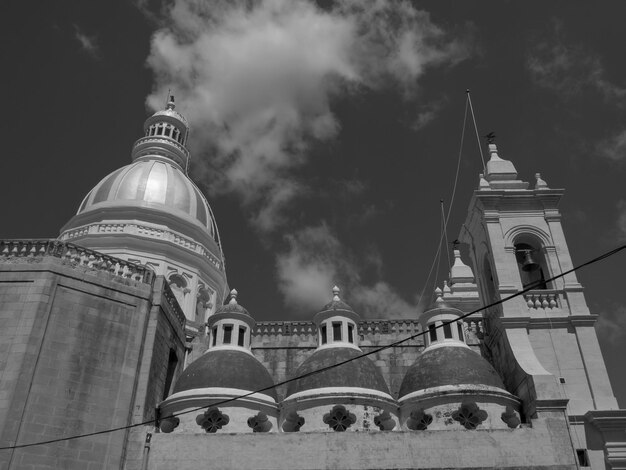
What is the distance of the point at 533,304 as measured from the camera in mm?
24500

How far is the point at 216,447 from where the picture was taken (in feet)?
63.6

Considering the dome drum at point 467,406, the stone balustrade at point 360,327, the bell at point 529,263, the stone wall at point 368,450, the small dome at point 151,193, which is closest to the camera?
the stone wall at point 368,450

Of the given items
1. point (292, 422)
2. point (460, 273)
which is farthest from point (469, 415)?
point (460, 273)

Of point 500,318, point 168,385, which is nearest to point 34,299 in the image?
point 168,385

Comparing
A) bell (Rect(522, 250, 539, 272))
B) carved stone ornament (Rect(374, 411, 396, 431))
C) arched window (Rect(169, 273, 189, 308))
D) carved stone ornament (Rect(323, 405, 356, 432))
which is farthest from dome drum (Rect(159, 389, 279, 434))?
arched window (Rect(169, 273, 189, 308))

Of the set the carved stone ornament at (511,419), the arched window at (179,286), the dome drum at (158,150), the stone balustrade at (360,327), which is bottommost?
the carved stone ornament at (511,419)

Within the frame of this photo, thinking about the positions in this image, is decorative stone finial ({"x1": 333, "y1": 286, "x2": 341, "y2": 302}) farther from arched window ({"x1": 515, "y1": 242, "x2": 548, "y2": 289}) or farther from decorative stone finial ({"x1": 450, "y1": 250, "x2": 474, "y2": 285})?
decorative stone finial ({"x1": 450, "y1": 250, "x2": 474, "y2": 285})

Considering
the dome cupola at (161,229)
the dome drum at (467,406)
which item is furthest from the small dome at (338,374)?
the dome cupola at (161,229)

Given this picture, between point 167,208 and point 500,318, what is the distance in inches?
893

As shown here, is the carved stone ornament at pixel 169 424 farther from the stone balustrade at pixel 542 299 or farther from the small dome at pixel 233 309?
the stone balustrade at pixel 542 299

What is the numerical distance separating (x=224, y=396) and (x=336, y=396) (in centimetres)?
395

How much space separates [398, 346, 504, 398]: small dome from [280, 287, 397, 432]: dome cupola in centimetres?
124

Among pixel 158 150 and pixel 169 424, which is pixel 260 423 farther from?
pixel 158 150

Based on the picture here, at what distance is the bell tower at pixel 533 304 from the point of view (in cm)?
2150
